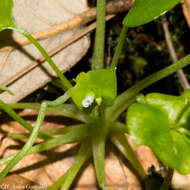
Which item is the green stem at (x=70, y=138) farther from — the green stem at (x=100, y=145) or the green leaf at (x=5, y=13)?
the green leaf at (x=5, y=13)

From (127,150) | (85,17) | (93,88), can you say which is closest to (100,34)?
(85,17)

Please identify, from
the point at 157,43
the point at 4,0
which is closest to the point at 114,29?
the point at 157,43

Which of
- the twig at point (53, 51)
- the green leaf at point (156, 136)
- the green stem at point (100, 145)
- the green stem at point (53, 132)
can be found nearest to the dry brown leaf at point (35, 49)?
the twig at point (53, 51)

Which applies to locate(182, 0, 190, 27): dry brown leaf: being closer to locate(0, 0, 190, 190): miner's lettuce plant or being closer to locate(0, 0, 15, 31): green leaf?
locate(0, 0, 190, 190): miner's lettuce plant

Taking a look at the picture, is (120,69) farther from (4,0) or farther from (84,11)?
(4,0)

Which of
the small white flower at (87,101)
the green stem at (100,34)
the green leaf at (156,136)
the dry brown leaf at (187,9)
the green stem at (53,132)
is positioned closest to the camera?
the green leaf at (156,136)

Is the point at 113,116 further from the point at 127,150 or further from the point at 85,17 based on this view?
the point at 85,17

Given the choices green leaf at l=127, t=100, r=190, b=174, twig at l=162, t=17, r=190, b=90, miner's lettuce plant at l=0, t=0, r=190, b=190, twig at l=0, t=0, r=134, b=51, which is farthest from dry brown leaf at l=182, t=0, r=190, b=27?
green leaf at l=127, t=100, r=190, b=174
